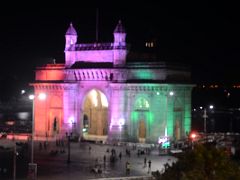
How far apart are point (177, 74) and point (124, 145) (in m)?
9.68

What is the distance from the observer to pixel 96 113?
76250 millimetres

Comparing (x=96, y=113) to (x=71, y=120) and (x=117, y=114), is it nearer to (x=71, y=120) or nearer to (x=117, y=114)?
(x=71, y=120)

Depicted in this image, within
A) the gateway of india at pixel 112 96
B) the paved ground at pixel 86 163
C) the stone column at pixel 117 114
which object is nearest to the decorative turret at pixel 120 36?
the gateway of india at pixel 112 96

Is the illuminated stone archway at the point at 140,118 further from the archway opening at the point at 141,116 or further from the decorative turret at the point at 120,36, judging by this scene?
the decorative turret at the point at 120,36

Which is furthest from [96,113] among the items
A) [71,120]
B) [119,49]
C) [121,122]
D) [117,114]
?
[119,49]

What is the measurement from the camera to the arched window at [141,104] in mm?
68188

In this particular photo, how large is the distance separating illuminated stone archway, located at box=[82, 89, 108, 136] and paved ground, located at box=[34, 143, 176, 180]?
449 inches

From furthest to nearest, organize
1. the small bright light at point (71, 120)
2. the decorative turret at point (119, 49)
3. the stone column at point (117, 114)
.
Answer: the small bright light at point (71, 120) → the decorative turret at point (119, 49) → the stone column at point (117, 114)

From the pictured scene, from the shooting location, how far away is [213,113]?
14838 centimetres

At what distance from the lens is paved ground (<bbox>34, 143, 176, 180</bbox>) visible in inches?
1806

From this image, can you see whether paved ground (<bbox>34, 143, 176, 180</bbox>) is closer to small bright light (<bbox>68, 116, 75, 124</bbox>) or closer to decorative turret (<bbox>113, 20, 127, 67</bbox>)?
small bright light (<bbox>68, 116, 75, 124</bbox>)

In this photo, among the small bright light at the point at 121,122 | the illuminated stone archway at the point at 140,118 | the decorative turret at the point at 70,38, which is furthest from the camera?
the decorative turret at the point at 70,38

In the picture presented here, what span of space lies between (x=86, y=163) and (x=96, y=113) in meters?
24.1

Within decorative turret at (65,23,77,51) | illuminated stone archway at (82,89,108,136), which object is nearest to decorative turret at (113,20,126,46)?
decorative turret at (65,23,77,51)
